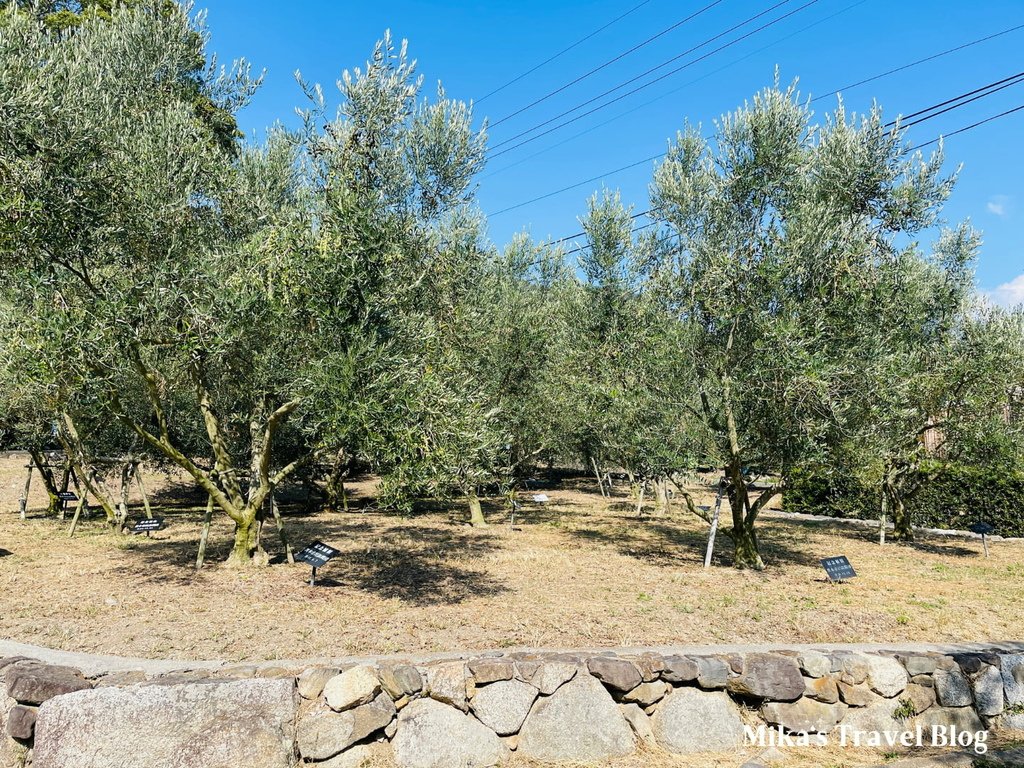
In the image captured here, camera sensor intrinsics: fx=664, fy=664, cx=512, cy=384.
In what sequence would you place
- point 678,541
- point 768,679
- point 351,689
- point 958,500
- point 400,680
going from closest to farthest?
point 351,689
point 400,680
point 768,679
point 678,541
point 958,500

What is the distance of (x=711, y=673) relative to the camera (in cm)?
736

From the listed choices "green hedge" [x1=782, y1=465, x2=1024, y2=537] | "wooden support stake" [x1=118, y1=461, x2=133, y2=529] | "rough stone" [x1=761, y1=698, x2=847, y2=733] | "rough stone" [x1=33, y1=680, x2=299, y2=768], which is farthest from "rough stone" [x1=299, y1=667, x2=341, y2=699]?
"green hedge" [x1=782, y1=465, x2=1024, y2=537]

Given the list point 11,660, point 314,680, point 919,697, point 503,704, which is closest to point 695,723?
point 503,704

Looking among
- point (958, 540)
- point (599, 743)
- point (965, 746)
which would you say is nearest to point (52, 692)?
point (599, 743)

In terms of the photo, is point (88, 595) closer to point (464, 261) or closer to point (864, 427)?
point (464, 261)

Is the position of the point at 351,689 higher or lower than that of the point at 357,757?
higher

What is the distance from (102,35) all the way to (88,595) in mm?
10601

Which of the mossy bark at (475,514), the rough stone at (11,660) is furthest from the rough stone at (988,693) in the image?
the mossy bark at (475,514)

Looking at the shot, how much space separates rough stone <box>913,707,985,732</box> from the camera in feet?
25.4

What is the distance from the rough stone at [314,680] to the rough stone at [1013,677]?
25.9 feet

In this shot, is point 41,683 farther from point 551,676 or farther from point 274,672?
point 551,676

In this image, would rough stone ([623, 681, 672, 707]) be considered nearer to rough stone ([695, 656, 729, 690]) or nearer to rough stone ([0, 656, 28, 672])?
rough stone ([695, 656, 729, 690])

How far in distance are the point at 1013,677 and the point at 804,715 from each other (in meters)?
2.95

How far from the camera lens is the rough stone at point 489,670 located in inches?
271
